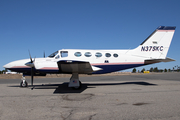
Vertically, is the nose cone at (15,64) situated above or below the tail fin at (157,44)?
below

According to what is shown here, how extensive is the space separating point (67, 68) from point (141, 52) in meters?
7.47

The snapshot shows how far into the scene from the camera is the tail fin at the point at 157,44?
44.3 feet

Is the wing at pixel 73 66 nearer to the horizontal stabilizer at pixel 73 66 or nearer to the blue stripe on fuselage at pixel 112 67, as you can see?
the horizontal stabilizer at pixel 73 66

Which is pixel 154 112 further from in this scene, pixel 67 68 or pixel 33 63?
pixel 33 63

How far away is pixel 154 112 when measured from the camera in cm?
481

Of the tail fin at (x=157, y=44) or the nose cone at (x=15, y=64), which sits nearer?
the nose cone at (x=15, y=64)

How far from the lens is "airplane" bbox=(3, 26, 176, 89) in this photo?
10586 mm

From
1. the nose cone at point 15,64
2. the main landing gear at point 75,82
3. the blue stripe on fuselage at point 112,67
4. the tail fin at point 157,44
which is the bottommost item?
the main landing gear at point 75,82

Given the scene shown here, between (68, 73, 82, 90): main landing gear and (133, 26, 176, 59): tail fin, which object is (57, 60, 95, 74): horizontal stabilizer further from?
(133, 26, 176, 59): tail fin

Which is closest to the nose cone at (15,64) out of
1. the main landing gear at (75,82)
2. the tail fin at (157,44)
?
the main landing gear at (75,82)

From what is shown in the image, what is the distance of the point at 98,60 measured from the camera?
1243 centimetres

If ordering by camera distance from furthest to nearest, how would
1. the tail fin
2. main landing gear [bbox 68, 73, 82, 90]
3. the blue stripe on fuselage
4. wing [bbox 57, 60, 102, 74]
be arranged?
the tail fin < the blue stripe on fuselage < main landing gear [bbox 68, 73, 82, 90] < wing [bbox 57, 60, 102, 74]

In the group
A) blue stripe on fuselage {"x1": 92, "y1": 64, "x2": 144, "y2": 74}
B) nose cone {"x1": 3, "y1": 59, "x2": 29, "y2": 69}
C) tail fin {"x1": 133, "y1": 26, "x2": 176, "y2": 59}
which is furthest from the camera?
tail fin {"x1": 133, "y1": 26, "x2": 176, "y2": 59}

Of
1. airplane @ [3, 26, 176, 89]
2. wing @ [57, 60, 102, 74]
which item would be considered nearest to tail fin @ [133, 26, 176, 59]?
airplane @ [3, 26, 176, 89]
